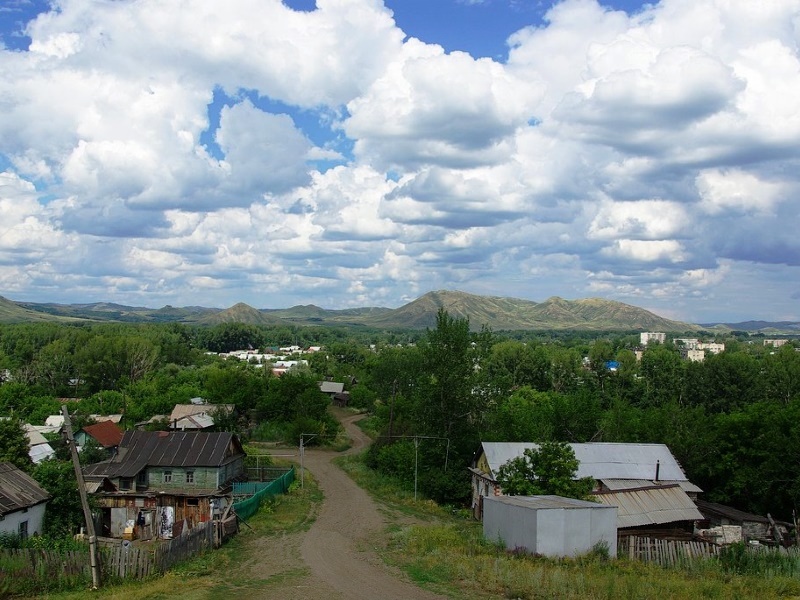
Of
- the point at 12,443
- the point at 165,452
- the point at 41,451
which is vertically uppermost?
the point at 12,443

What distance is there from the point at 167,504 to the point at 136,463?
423 centimetres

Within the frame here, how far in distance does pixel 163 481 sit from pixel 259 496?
879 centimetres

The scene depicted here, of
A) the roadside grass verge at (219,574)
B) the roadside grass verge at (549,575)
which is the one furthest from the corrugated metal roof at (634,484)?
the roadside grass verge at (219,574)

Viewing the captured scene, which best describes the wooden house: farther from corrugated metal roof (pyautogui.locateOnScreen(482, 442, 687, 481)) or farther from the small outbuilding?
the small outbuilding

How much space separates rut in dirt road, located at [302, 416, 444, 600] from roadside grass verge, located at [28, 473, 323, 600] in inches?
51.4

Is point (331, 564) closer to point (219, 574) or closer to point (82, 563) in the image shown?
point (219, 574)

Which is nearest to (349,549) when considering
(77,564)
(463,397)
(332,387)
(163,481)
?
(77,564)

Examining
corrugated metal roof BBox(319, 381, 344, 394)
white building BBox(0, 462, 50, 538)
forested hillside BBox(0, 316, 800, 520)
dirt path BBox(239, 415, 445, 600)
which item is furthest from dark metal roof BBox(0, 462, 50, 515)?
corrugated metal roof BBox(319, 381, 344, 394)

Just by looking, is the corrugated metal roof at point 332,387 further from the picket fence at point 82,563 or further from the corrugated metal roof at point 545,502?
the picket fence at point 82,563

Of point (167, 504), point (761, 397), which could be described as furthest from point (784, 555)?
point (761, 397)

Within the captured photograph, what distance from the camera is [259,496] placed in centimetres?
3381

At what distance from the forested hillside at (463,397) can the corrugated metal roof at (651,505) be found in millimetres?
7642

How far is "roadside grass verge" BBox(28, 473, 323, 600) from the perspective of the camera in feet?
57.4

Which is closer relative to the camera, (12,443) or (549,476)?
(549,476)
